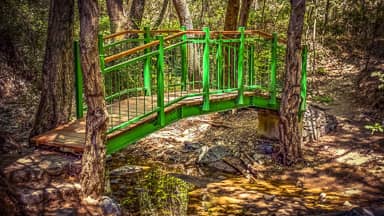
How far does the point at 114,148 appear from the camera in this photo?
264 inches

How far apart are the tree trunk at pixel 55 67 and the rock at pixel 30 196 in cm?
220

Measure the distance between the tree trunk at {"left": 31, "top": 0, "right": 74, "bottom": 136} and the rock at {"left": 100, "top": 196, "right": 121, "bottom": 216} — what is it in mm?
2278

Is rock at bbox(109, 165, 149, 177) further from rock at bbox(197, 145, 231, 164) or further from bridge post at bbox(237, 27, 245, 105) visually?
bridge post at bbox(237, 27, 245, 105)

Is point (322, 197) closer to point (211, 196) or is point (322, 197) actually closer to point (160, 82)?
point (211, 196)

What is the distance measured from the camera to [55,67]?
7.69 meters

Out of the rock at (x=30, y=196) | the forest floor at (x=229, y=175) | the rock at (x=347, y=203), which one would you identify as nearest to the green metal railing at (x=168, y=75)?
the forest floor at (x=229, y=175)

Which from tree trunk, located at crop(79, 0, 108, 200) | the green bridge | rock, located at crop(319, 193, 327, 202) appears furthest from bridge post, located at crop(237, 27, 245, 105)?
tree trunk, located at crop(79, 0, 108, 200)

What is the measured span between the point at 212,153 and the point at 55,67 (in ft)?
13.6

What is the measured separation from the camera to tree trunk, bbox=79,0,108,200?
227 inches

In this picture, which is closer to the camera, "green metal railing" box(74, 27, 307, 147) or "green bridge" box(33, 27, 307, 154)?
"green bridge" box(33, 27, 307, 154)

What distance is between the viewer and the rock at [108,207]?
601 cm

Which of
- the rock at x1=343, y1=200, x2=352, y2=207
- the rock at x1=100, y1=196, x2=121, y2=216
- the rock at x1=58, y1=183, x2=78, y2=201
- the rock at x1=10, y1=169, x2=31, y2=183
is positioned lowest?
the rock at x1=343, y1=200, x2=352, y2=207

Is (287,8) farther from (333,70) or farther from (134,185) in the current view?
(134,185)

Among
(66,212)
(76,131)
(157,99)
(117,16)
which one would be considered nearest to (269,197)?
(157,99)
